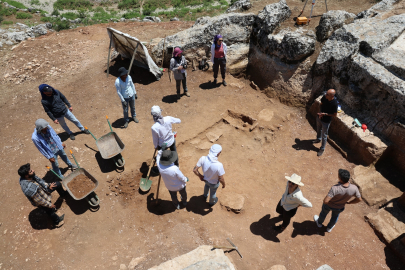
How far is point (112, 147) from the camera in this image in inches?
254

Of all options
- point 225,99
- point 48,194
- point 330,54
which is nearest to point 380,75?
point 330,54

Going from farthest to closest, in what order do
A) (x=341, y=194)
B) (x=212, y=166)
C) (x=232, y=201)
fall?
1. (x=232, y=201)
2. (x=212, y=166)
3. (x=341, y=194)

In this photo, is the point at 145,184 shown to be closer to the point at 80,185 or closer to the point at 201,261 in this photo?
the point at 80,185

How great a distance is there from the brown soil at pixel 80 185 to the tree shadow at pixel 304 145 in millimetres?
5915

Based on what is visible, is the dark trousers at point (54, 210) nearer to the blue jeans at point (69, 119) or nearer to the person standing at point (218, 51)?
the blue jeans at point (69, 119)

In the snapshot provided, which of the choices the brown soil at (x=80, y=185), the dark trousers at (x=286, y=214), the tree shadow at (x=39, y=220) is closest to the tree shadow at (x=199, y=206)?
the dark trousers at (x=286, y=214)

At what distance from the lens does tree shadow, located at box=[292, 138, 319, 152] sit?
24.0 ft

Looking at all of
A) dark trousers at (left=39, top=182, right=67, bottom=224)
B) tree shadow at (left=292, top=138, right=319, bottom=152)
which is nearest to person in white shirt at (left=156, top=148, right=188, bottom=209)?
dark trousers at (left=39, top=182, right=67, bottom=224)

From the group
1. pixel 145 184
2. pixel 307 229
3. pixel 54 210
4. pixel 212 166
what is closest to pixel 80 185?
pixel 54 210

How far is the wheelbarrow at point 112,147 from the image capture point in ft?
20.5

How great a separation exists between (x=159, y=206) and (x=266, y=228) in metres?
2.53

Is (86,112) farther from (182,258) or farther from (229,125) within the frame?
(182,258)

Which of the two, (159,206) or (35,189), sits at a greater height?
(35,189)

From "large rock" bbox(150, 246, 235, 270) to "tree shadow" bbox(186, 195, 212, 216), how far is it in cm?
95
